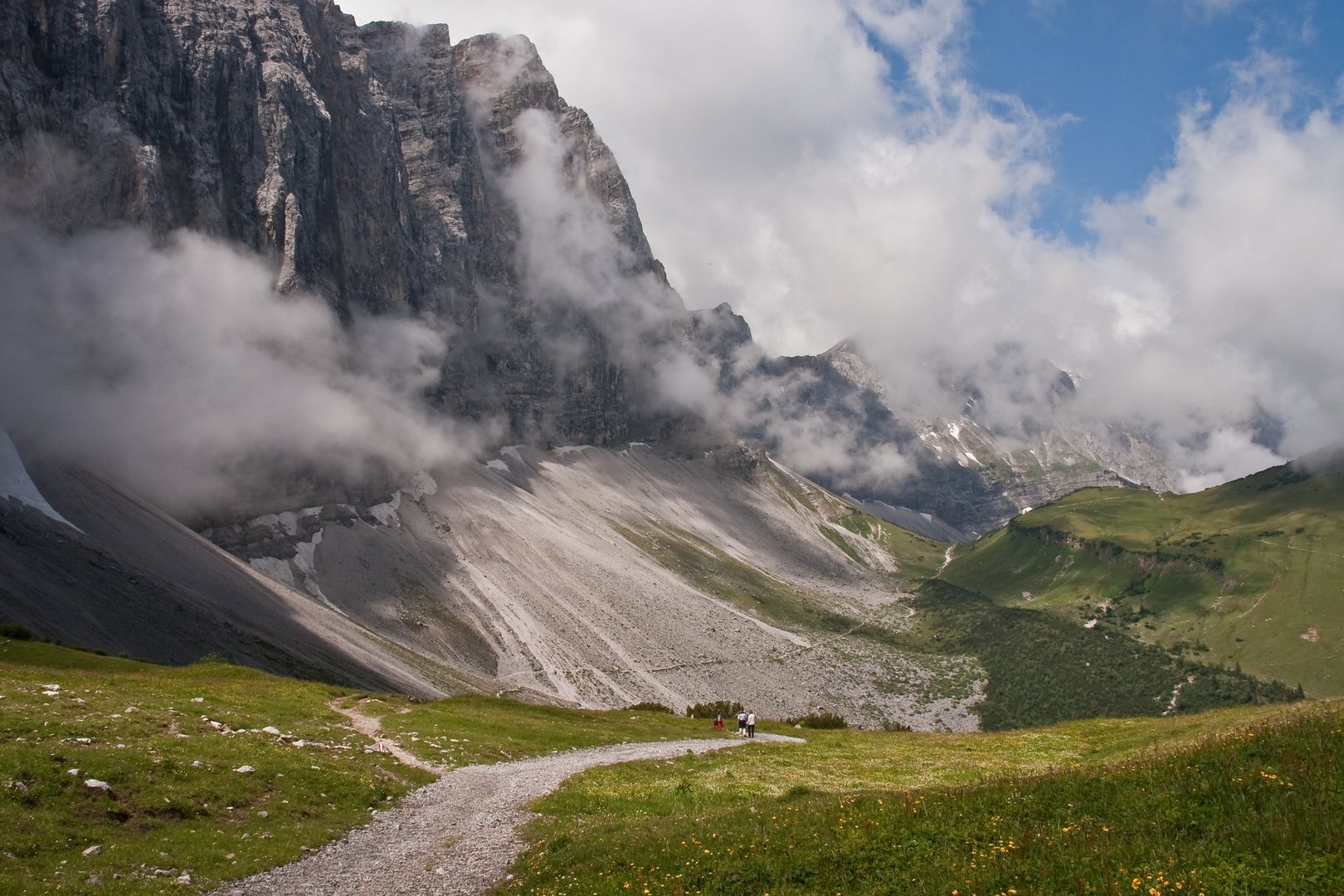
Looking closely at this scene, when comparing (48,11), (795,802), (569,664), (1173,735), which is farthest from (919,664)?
(48,11)

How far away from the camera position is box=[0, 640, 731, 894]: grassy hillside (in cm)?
1593

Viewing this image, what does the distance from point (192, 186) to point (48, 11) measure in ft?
108

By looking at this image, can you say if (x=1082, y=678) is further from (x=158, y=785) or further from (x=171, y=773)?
(x=158, y=785)

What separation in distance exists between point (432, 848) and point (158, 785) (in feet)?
23.0

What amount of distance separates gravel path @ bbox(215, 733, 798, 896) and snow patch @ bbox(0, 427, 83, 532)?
3330 inches

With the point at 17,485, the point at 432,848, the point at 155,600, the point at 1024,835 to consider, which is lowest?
the point at 155,600

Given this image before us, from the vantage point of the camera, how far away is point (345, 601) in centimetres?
13188

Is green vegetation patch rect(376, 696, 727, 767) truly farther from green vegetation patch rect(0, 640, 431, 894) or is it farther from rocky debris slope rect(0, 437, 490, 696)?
rocky debris slope rect(0, 437, 490, 696)

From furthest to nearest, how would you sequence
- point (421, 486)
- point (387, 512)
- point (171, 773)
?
point (421, 486), point (387, 512), point (171, 773)

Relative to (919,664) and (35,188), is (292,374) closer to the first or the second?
(35,188)

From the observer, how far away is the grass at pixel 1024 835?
10.7m

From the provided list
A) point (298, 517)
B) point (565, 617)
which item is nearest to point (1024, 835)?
point (565, 617)

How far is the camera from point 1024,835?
42.4 feet

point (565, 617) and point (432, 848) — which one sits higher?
point (432, 848)
